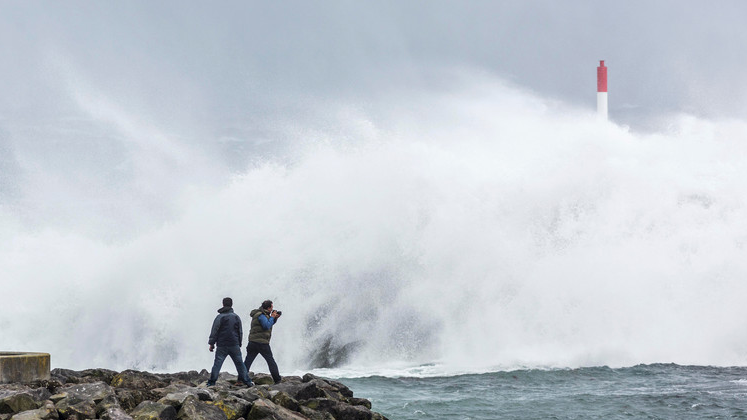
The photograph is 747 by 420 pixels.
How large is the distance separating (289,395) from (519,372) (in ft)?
25.3

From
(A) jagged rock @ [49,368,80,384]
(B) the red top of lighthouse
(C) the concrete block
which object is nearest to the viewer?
(C) the concrete block

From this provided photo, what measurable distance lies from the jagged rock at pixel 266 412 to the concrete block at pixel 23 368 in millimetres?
3886

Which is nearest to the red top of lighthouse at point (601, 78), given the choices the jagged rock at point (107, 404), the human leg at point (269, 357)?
the human leg at point (269, 357)

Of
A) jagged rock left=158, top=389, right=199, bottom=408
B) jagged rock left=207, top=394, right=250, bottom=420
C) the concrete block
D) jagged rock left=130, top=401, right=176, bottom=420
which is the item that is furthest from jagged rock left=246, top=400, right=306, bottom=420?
the concrete block

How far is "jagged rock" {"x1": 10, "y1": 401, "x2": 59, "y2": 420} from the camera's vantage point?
368 inches

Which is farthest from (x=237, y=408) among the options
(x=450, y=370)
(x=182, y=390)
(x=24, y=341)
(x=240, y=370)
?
(x=24, y=341)

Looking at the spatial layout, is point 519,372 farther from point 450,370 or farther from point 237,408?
point 237,408

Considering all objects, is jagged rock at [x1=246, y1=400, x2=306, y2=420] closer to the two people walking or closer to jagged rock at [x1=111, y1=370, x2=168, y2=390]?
the two people walking

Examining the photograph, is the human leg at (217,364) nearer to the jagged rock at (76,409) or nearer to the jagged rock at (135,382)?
the jagged rock at (135,382)

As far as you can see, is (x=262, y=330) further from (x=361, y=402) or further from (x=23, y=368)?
(x=23, y=368)

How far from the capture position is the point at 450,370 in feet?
62.1

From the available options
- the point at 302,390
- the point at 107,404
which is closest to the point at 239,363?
the point at 302,390

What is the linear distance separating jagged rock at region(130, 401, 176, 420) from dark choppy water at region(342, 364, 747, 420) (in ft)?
15.0

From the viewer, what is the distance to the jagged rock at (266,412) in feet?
34.1
